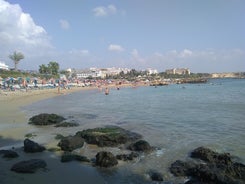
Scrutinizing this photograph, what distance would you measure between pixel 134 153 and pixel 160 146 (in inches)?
102

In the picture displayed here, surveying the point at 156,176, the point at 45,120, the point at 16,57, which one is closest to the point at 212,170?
the point at 156,176

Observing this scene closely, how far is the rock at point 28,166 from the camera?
35.0 feet

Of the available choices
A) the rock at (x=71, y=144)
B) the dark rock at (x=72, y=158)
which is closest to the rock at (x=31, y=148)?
the rock at (x=71, y=144)

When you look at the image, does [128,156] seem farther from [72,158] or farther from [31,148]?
[31,148]

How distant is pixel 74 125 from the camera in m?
22.3

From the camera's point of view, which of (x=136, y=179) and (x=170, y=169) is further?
(x=170, y=169)

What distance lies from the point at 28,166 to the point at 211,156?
769 centimetres

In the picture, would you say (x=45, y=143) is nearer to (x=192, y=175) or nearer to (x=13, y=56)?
(x=192, y=175)

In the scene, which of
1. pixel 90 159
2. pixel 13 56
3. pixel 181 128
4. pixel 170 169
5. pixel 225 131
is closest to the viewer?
pixel 170 169

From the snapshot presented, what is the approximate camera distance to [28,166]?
10.9 meters

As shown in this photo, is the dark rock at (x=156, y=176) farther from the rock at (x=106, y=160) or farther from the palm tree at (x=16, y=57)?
the palm tree at (x=16, y=57)

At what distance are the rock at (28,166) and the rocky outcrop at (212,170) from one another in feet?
16.5

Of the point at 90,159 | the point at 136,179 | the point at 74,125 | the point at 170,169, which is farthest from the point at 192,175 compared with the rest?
the point at 74,125

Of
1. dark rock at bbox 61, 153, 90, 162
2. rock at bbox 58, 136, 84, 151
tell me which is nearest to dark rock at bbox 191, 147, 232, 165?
dark rock at bbox 61, 153, 90, 162
